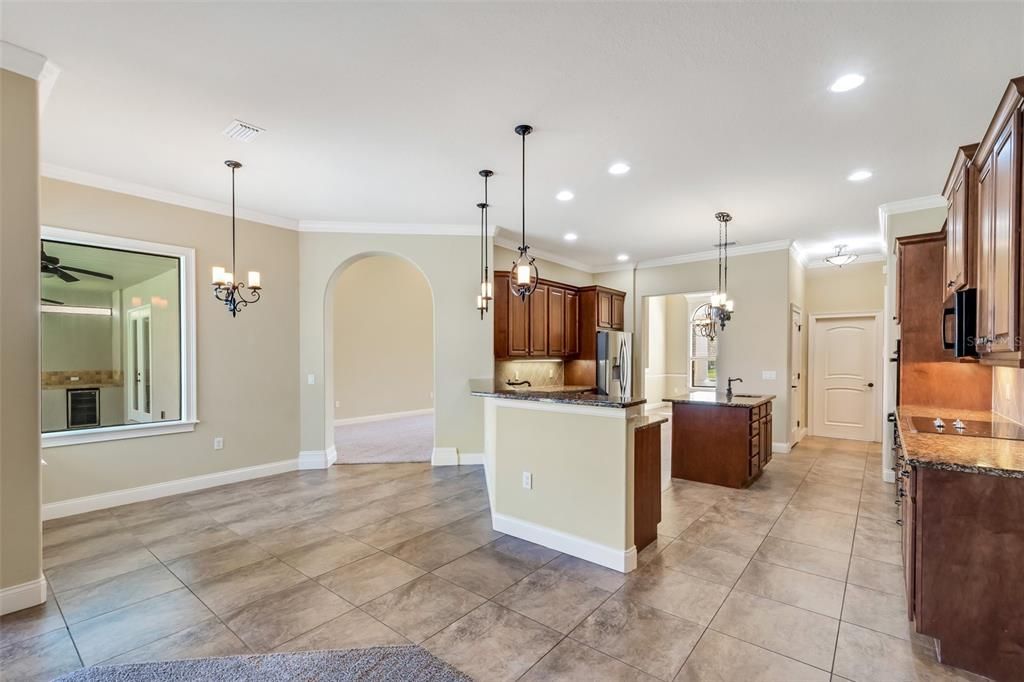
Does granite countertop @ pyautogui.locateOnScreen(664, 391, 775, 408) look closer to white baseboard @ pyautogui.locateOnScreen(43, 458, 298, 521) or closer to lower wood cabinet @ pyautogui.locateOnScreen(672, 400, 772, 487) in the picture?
lower wood cabinet @ pyautogui.locateOnScreen(672, 400, 772, 487)

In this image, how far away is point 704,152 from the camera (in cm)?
350

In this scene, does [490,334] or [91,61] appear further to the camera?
[490,334]

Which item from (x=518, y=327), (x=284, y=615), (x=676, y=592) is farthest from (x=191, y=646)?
(x=518, y=327)

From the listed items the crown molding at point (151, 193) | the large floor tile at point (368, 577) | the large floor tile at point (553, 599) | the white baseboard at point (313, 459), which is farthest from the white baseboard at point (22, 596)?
the crown molding at point (151, 193)

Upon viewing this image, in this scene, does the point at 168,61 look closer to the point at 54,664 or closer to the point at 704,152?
the point at 54,664

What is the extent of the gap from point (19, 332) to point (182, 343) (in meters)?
2.24

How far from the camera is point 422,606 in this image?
2.55 m

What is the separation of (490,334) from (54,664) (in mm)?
4403

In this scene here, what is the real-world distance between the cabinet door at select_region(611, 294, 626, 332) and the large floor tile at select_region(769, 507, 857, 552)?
4152 mm

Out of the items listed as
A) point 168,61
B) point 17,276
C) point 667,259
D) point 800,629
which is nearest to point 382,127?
point 168,61

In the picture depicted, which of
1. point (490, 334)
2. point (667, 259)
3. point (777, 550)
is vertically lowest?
point (777, 550)

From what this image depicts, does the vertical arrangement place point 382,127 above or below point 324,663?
above

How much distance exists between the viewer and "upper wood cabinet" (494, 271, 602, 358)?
6.04 meters

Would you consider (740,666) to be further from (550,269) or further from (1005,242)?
(550,269)
